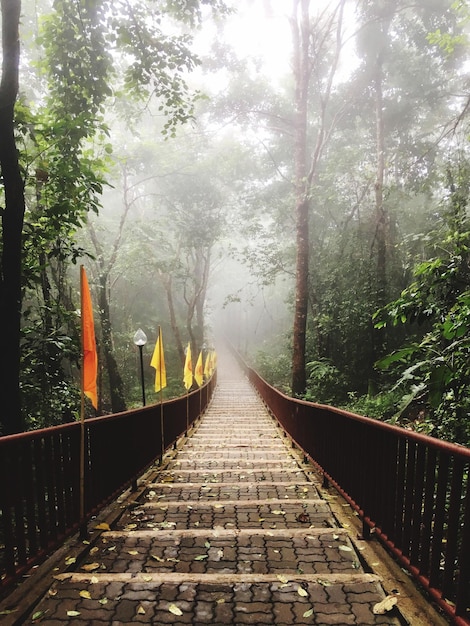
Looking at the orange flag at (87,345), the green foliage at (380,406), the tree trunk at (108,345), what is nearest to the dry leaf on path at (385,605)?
the orange flag at (87,345)

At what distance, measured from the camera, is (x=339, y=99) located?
1680 centimetres

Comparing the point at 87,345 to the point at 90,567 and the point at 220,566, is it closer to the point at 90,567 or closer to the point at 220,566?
the point at 90,567

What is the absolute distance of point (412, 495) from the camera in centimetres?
256

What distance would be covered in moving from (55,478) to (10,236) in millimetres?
2834

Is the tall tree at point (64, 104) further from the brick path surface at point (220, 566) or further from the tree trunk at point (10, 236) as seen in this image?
the brick path surface at point (220, 566)

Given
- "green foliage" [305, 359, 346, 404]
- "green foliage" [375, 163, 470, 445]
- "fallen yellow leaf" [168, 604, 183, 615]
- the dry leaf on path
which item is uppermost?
"green foliage" [375, 163, 470, 445]

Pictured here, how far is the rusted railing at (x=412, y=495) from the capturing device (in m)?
2.02

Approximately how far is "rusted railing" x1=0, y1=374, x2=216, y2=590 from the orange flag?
315mm

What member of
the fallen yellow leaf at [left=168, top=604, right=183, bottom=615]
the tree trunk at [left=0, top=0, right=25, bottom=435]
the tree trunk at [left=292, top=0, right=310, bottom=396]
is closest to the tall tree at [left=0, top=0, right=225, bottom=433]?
the tree trunk at [left=0, top=0, right=25, bottom=435]

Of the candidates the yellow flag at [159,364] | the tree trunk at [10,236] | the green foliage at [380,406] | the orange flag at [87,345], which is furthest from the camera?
the green foliage at [380,406]

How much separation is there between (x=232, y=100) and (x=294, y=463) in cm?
1478

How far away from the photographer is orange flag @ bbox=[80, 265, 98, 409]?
11.6ft

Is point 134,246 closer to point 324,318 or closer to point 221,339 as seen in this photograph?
point 324,318

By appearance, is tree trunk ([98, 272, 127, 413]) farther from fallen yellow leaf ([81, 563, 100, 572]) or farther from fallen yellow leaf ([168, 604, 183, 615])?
fallen yellow leaf ([168, 604, 183, 615])
